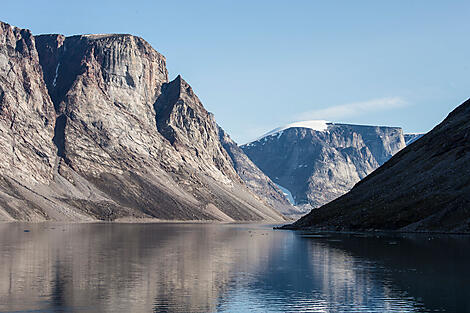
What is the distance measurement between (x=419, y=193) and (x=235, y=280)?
94182 millimetres

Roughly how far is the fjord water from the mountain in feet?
129

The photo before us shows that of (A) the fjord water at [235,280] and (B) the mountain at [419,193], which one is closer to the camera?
(A) the fjord water at [235,280]

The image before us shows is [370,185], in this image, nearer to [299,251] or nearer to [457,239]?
[457,239]

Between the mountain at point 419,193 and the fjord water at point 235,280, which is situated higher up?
the mountain at point 419,193

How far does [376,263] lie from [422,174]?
86.2 meters

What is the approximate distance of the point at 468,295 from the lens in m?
45.7

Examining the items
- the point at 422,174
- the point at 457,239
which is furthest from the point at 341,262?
the point at 422,174

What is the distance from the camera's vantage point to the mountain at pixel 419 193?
12731cm

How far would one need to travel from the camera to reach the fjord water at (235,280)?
1684 inches

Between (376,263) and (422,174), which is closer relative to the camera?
(376,263)

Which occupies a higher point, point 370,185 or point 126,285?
point 370,185

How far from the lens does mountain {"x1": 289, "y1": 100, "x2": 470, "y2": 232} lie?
12731 centimetres

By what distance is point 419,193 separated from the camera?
460 ft

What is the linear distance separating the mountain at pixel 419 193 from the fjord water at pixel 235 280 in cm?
3924
